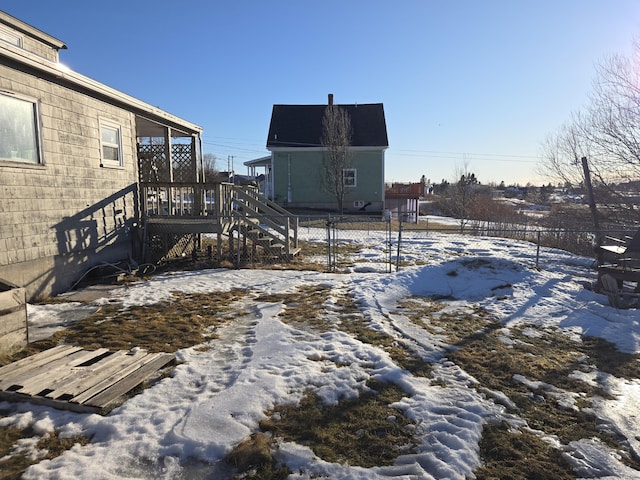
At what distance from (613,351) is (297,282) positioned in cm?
566

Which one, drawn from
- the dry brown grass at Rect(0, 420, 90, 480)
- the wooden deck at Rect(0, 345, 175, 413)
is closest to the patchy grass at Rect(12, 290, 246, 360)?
the wooden deck at Rect(0, 345, 175, 413)

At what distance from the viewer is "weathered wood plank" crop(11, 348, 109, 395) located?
365 cm

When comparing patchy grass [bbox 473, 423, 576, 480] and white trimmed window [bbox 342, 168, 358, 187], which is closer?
patchy grass [bbox 473, 423, 576, 480]

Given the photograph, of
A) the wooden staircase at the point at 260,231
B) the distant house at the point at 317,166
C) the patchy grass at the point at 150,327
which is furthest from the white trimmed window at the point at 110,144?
the distant house at the point at 317,166

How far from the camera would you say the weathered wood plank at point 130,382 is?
3.50 meters

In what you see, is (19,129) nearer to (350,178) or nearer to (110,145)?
(110,145)

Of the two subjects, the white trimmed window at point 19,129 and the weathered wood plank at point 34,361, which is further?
the white trimmed window at point 19,129

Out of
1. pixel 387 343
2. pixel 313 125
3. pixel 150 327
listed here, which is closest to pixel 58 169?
pixel 150 327

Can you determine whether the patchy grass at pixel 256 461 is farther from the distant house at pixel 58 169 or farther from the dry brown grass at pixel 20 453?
the distant house at pixel 58 169

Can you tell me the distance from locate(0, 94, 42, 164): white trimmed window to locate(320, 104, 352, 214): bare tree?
21137 millimetres

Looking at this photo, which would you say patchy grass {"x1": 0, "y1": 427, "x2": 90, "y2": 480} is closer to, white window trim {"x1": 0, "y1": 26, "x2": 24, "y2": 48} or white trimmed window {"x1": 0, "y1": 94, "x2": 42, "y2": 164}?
white trimmed window {"x1": 0, "y1": 94, "x2": 42, "y2": 164}

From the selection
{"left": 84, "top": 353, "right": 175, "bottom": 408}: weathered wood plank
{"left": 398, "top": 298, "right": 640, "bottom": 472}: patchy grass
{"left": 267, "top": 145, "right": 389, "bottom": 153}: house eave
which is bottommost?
{"left": 398, "top": 298, "right": 640, "bottom": 472}: patchy grass

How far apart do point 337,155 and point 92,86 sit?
1966 cm

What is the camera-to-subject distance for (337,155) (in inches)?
1056
